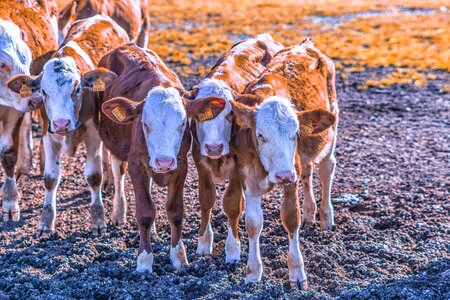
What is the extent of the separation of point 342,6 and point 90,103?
3355 centimetres

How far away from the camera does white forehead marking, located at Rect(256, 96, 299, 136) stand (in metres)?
6.94

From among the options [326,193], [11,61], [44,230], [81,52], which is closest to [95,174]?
[44,230]

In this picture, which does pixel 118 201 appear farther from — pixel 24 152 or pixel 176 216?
pixel 24 152

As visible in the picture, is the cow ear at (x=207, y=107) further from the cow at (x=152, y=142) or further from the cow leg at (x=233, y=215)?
the cow leg at (x=233, y=215)

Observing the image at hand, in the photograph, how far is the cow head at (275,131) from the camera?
6840mm

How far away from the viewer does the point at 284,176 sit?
677cm

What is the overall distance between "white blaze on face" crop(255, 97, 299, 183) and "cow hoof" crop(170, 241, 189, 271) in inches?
56.0

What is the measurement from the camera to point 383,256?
805 centimetres

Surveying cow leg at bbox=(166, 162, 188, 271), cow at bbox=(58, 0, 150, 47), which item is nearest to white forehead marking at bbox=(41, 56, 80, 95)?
cow leg at bbox=(166, 162, 188, 271)

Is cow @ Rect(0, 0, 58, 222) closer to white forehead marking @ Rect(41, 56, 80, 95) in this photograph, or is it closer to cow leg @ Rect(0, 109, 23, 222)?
cow leg @ Rect(0, 109, 23, 222)

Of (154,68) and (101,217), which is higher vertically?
(154,68)

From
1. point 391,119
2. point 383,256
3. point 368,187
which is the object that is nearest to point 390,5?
point 391,119

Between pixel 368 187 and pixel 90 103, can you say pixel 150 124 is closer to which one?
pixel 90 103

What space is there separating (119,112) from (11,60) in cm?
286
